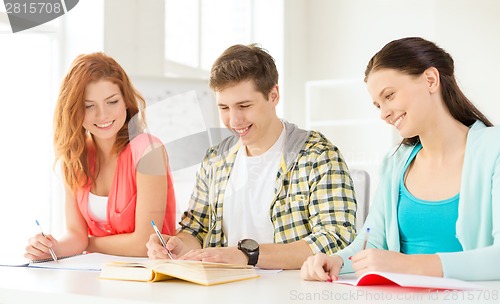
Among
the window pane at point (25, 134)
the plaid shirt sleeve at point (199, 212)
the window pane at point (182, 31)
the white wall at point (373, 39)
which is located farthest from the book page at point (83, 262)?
the white wall at point (373, 39)

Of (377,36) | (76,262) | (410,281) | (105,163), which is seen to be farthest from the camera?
(377,36)

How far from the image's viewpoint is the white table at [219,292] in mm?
1121

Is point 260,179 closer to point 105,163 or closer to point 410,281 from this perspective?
point 105,163

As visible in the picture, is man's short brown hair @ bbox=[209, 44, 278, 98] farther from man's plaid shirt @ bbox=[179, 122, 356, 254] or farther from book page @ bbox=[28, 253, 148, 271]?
book page @ bbox=[28, 253, 148, 271]

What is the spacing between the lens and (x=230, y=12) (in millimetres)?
5207

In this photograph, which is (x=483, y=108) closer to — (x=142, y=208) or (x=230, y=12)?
(x=230, y=12)

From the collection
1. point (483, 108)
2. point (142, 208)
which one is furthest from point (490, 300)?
point (483, 108)

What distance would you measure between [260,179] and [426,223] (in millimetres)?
566

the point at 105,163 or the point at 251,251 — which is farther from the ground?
the point at 105,163

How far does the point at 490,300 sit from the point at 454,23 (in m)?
4.21

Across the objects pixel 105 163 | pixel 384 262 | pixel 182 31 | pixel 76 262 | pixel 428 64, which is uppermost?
pixel 182 31

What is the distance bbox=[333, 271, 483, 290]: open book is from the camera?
1.18 meters

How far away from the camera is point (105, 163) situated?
87.4 inches

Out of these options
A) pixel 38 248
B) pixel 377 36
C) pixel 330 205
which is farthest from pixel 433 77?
pixel 377 36
